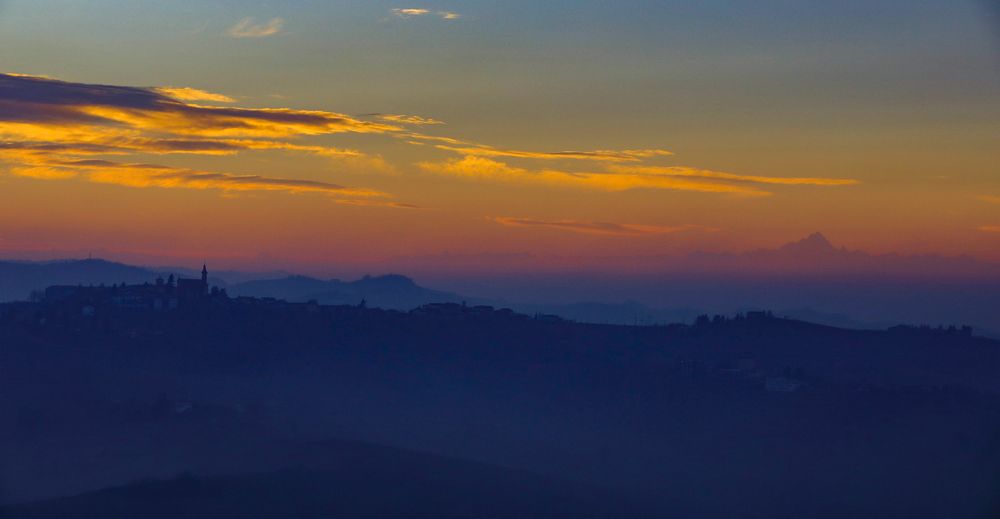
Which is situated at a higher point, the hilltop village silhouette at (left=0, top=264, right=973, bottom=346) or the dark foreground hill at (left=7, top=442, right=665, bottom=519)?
the hilltop village silhouette at (left=0, top=264, right=973, bottom=346)

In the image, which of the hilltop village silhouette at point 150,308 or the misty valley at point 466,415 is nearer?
the misty valley at point 466,415

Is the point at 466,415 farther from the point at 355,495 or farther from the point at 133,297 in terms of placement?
the point at 133,297

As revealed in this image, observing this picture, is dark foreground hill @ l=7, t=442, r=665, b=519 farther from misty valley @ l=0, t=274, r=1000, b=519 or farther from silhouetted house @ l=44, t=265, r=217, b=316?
silhouetted house @ l=44, t=265, r=217, b=316

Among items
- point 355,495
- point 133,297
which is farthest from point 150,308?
point 355,495

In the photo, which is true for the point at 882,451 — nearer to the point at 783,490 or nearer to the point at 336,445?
the point at 783,490

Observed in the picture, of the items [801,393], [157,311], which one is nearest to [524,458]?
[801,393]

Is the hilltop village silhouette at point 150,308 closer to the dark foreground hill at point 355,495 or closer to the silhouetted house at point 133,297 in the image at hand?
the silhouetted house at point 133,297

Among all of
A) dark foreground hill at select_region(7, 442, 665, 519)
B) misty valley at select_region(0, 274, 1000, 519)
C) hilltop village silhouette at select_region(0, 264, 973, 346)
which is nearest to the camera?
dark foreground hill at select_region(7, 442, 665, 519)

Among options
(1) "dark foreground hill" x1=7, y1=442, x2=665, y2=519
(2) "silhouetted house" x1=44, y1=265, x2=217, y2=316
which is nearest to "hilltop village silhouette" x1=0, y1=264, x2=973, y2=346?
(2) "silhouetted house" x1=44, y1=265, x2=217, y2=316

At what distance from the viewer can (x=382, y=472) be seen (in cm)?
10706

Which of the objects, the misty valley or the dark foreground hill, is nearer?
the dark foreground hill

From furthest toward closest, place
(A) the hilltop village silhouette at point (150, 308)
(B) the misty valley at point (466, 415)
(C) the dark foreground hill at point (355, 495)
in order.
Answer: (A) the hilltop village silhouette at point (150, 308) < (B) the misty valley at point (466, 415) < (C) the dark foreground hill at point (355, 495)

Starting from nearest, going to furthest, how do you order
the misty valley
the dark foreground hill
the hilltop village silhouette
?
1. the dark foreground hill
2. the misty valley
3. the hilltop village silhouette

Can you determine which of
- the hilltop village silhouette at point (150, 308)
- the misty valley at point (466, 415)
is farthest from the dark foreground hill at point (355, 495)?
the hilltop village silhouette at point (150, 308)
